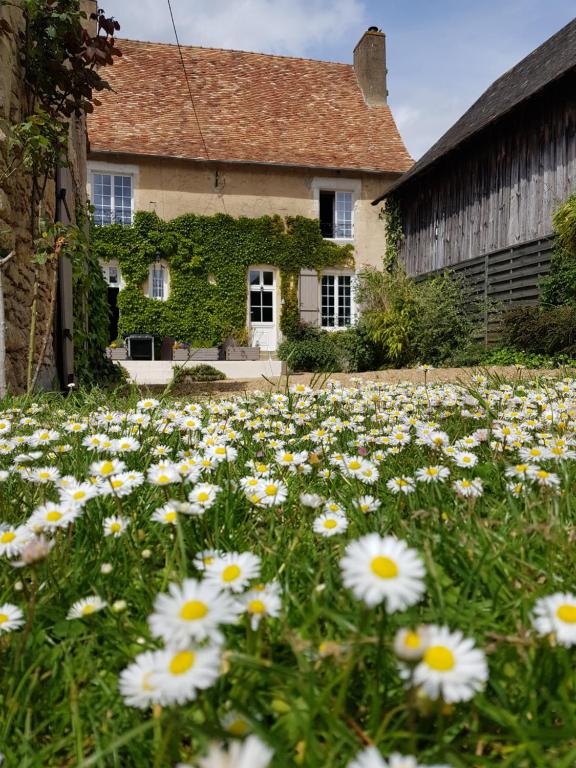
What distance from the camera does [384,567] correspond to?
2.06 feet

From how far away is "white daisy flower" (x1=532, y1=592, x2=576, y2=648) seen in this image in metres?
0.69

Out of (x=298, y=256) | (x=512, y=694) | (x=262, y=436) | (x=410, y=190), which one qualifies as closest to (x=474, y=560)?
(x=512, y=694)

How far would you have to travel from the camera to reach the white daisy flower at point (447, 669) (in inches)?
21.2

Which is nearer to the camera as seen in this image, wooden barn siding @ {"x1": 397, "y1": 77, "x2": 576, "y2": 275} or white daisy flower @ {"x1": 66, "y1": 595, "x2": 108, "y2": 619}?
white daisy flower @ {"x1": 66, "y1": 595, "x2": 108, "y2": 619}

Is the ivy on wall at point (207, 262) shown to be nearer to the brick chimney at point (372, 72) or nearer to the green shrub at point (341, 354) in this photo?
the green shrub at point (341, 354)

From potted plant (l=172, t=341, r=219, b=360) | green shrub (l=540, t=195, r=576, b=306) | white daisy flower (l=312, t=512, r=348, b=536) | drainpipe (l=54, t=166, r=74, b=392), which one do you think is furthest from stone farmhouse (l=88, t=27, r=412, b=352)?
white daisy flower (l=312, t=512, r=348, b=536)

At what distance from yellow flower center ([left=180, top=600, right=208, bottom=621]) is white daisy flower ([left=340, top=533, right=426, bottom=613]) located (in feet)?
0.54

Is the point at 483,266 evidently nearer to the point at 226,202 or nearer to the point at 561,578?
the point at 226,202

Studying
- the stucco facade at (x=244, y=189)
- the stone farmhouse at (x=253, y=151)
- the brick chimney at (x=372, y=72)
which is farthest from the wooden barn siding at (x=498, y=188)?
the brick chimney at (x=372, y=72)

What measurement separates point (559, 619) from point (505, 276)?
12263mm

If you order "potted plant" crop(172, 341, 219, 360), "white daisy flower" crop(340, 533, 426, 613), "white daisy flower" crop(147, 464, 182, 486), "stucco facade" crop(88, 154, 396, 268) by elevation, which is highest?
"stucco facade" crop(88, 154, 396, 268)

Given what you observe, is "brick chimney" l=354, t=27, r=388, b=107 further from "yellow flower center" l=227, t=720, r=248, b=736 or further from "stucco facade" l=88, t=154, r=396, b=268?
"yellow flower center" l=227, t=720, r=248, b=736

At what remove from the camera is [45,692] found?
0.92 meters

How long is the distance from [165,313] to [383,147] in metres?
9.42
